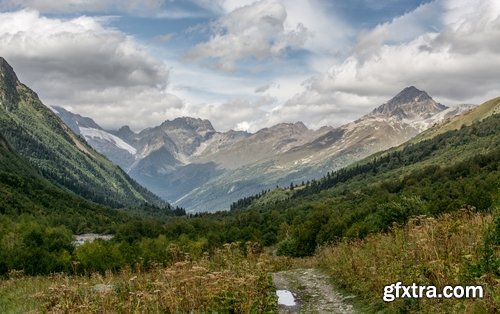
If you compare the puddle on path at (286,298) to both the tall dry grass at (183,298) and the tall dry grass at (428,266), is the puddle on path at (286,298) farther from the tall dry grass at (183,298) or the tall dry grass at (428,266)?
the tall dry grass at (183,298)

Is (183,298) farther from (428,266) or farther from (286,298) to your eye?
(428,266)

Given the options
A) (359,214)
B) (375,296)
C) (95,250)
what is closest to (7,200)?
(95,250)

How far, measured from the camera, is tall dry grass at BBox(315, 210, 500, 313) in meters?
12.5

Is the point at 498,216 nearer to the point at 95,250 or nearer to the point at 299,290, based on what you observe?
the point at 299,290

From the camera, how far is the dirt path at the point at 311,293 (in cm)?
1830

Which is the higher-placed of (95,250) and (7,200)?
(7,200)

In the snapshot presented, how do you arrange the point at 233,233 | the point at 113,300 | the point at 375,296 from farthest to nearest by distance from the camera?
the point at 233,233, the point at 375,296, the point at 113,300

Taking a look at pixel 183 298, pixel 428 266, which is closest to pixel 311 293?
pixel 428 266

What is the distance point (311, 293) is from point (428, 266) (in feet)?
26.6

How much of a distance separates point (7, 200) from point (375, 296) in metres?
208

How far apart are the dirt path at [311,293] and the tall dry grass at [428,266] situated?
2.50 feet

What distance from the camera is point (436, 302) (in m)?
13.0

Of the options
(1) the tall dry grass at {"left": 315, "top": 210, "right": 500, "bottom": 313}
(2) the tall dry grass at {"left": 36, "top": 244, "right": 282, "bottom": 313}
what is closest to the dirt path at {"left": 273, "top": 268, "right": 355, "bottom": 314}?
(1) the tall dry grass at {"left": 315, "top": 210, "right": 500, "bottom": 313}

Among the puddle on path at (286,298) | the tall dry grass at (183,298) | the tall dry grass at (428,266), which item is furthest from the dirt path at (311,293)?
the tall dry grass at (183,298)
